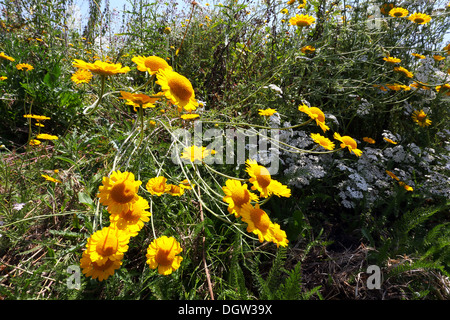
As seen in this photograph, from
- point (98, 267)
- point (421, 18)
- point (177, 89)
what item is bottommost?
point (98, 267)

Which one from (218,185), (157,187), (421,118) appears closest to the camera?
(157,187)

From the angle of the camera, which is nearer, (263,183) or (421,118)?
(263,183)

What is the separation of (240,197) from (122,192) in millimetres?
377

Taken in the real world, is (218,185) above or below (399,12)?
below

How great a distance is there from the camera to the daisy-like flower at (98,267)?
2.54ft

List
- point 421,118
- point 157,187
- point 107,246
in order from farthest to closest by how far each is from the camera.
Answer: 1. point 421,118
2. point 157,187
3. point 107,246

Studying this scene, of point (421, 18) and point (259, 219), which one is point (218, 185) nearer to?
point (259, 219)

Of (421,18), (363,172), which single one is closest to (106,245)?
(363,172)

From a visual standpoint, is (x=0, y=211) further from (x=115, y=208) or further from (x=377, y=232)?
(x=377, y=232)

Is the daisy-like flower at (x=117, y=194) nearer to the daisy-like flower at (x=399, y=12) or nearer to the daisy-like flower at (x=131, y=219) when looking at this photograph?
the daisy-like flower at (x=131, y=219)

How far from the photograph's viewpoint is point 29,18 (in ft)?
8.80

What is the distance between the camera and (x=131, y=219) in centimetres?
82
